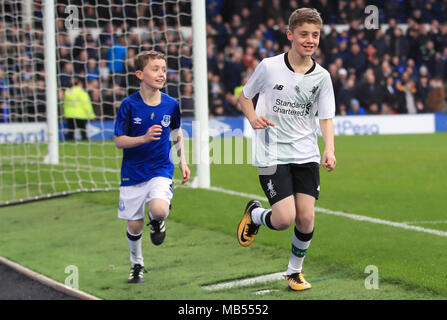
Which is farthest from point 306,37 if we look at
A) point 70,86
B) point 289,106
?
point 70,86

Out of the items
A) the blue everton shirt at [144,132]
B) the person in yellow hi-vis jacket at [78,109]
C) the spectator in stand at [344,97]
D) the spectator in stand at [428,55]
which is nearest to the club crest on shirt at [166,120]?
the blue everton shirt at [144,132]

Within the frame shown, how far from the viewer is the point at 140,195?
19.2ft

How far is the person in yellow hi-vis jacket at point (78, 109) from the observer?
54.7 feet

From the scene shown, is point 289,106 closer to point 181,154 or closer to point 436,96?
point 181,154

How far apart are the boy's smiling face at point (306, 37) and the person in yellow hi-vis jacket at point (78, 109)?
38.3 ft

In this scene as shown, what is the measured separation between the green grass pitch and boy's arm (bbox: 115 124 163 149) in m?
1.14

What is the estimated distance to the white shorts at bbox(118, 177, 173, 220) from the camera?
5.79 meters

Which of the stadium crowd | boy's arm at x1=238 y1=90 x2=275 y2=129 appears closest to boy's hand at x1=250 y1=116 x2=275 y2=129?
boy's arm at x1=238 y1=90 x2=275 y2=129

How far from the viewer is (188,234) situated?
784cm

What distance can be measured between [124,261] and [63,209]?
130 inches

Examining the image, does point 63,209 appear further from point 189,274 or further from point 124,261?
point 189,274

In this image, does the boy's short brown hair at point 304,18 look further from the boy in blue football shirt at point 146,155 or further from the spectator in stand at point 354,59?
the spectator in stand at point 354,59

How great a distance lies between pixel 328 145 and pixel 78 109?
43.4 ft

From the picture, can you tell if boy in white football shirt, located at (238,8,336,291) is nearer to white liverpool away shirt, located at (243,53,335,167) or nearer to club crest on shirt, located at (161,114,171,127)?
white liverpool away shirt, located at (243,53,335,167)
